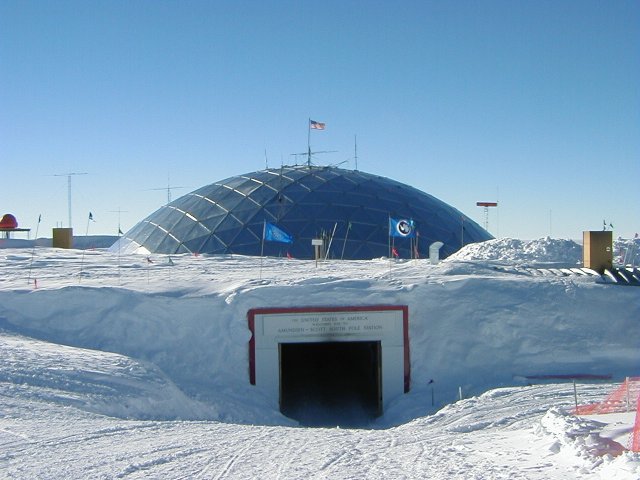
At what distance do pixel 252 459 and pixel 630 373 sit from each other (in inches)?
507

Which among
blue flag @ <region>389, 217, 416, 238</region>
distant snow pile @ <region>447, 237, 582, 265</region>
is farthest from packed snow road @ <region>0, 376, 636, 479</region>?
blue flag @ <region>389, 217, 416, 238</region>

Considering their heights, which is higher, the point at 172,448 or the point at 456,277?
the point at 456,277

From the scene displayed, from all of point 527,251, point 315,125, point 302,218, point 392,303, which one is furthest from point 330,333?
point 315,125

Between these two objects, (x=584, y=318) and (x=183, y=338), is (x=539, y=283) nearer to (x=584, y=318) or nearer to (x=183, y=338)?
(x=584, y=318)

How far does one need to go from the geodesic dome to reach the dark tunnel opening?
4.40 metres

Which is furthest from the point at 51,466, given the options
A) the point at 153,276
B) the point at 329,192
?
the point at 329,192

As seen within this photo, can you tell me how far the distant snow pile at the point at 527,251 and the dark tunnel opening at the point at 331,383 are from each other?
5145mm

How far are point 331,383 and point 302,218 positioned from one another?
31.0 ft

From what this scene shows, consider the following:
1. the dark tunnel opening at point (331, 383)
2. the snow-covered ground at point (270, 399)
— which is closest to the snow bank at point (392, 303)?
the snow-covered ground at point (270, 399)

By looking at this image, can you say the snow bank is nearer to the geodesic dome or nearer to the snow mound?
the snow mound

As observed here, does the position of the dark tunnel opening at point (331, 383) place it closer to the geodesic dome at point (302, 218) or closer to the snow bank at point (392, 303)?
the snow bank at point (392, 303)

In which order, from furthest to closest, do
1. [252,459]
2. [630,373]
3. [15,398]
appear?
[630,373]
[15,398]
[252,459]

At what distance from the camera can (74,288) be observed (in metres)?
20.2

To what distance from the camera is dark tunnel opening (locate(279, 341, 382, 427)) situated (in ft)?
64.1
